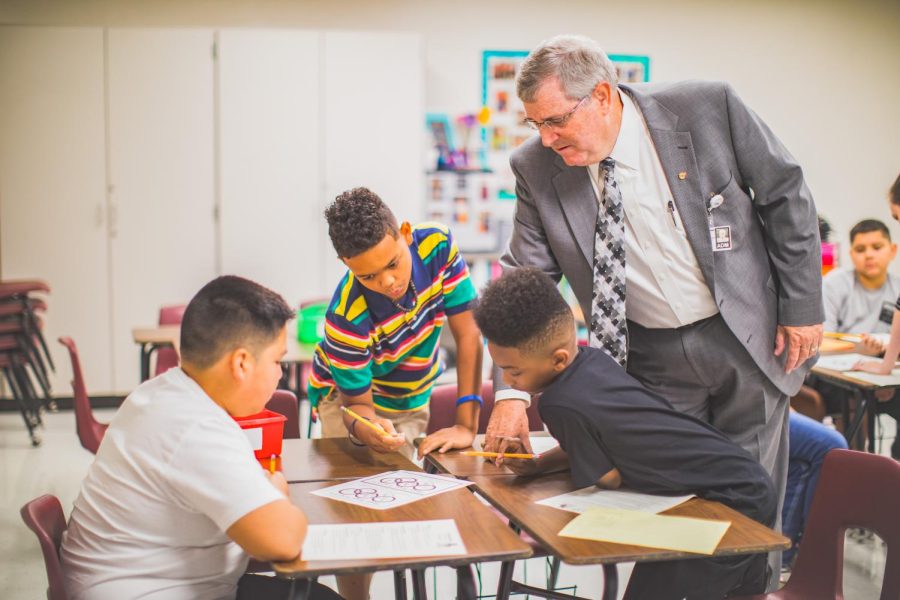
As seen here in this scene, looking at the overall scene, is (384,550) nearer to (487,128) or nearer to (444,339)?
(444,339)

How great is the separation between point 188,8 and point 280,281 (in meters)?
2.12

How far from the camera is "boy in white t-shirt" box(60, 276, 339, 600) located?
1.39 meters

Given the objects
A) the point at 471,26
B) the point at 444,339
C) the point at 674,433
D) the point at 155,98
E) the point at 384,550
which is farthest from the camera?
the point at 471,26

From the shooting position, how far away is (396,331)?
2.27 meters

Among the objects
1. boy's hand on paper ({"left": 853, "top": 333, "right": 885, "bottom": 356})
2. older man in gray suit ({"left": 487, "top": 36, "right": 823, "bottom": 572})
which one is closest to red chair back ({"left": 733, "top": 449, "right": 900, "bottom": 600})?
older man in gray suit ({"left": 487, "top": 36, "right": 823, "bottom": 572})

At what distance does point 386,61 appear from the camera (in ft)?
19.9

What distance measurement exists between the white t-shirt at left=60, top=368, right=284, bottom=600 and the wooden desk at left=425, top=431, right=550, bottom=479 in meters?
0.56

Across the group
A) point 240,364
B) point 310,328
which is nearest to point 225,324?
point 240,364

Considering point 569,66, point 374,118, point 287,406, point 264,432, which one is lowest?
point 287,406

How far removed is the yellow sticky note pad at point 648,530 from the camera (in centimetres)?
144

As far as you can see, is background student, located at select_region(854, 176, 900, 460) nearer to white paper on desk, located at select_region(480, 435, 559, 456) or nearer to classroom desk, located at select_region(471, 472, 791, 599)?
white paper on desk, located at select_region(480, 435, 559, 456)

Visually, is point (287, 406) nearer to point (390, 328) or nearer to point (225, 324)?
point (390, 328)

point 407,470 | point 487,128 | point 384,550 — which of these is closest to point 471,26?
point 487,128

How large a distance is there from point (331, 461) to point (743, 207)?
112 centimetres
